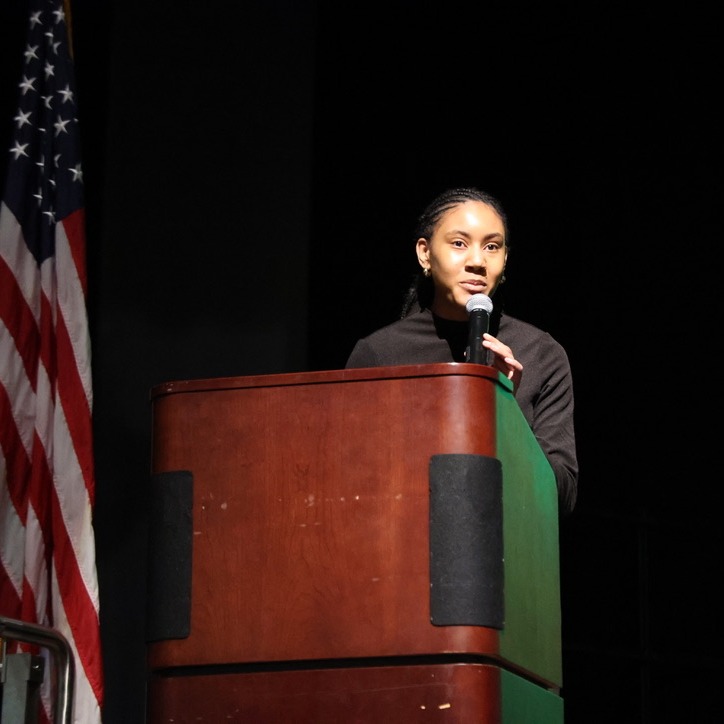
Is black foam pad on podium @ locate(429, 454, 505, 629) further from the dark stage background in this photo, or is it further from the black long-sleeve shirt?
the dark stage background

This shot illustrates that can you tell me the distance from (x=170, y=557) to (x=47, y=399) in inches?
80.8

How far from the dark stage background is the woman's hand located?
6.68 ft

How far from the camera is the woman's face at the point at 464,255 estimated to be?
7.09 ft

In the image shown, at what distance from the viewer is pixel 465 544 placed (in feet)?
4.82

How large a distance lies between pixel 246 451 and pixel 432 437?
0.23 metres

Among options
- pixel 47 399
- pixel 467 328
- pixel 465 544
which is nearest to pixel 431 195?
pixel 47 399

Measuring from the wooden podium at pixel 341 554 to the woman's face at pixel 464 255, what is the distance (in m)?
0.59

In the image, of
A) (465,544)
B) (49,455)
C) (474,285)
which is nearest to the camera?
(465,544)

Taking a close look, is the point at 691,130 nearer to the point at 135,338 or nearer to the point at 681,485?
the point at 681,485

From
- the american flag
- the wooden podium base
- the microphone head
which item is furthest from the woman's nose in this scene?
the american flag

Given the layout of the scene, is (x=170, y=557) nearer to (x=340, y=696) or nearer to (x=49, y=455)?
(x=340, y=696)

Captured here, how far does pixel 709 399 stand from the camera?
4.30 meters

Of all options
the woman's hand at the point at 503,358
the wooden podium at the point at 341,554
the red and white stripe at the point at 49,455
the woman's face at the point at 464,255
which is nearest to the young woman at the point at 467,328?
the woman's face at the point at 464,255

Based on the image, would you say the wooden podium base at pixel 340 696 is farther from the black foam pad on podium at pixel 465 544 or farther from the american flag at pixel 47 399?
the american flag at pixel 47 399
